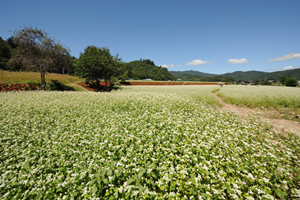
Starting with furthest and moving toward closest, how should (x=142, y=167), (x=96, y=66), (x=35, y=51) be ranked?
(x=96, y=66)
(x=35, y=51)
(x=142, y=167)

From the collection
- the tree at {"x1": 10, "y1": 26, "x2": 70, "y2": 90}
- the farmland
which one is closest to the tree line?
A: the tree at {"x1": 10, "y1": 26, "x2": 70, "y2": 90}

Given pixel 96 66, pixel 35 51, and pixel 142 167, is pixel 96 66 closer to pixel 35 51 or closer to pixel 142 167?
pixel 35 51

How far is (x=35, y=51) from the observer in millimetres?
19344

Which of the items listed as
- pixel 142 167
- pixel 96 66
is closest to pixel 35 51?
pixel 96 66

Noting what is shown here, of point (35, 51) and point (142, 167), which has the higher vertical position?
point (35, 51)

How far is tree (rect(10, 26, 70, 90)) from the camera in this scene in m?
18.2

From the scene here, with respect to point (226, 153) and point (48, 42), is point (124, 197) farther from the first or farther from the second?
point (48, 42)

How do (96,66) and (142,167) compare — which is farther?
(96,66)

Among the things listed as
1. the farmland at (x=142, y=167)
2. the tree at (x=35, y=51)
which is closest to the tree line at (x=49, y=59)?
the tree at (x=35, y=51)

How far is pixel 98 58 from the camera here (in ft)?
82.5

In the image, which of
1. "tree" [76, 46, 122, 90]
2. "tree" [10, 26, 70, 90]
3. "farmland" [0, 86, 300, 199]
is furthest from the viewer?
"tree" [76, 46, 122, 90]

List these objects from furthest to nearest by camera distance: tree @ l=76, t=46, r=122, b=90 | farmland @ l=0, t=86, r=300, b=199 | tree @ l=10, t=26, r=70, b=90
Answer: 1. tree @ l=76, t=46, r=122, b=90
2. tree @ l=10, t=26, r=70, b=90
3. farmland @ l=0, t=86, r=300, b=199

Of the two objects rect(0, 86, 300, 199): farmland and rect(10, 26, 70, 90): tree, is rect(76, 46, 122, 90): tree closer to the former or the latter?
rect(10, 26, 70, 90): tree

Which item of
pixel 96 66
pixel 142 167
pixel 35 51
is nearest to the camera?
pixel 142 167
